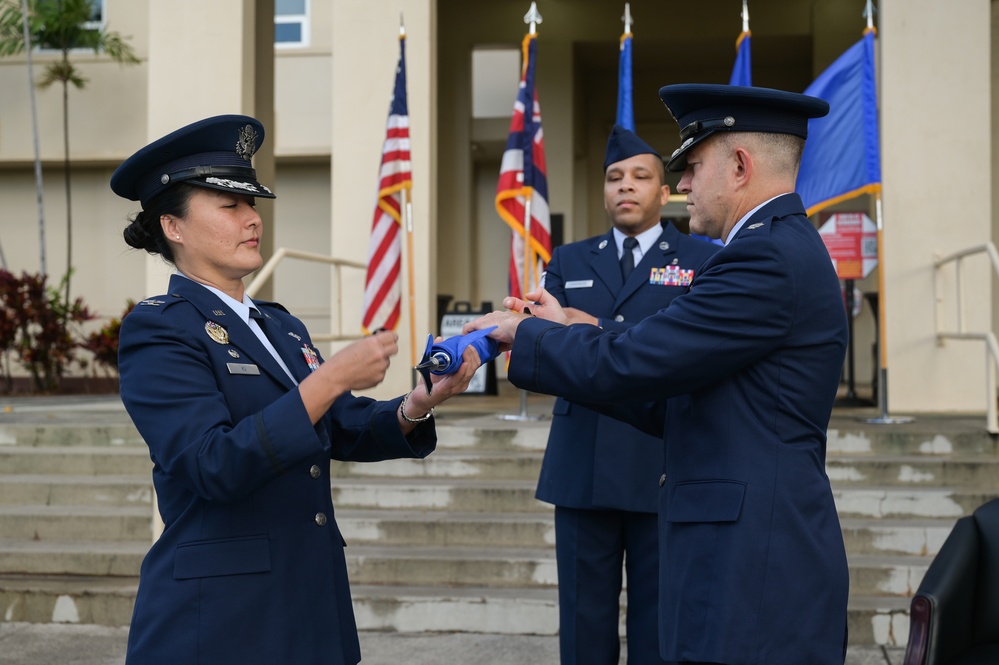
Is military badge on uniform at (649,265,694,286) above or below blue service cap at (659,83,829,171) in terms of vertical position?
below

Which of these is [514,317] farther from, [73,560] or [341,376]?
[73,560]

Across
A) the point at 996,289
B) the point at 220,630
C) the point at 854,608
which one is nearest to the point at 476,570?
the point at 854,608

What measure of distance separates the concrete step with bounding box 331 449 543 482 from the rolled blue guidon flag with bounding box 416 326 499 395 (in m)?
3.90

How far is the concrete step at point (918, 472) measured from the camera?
592 centimetres

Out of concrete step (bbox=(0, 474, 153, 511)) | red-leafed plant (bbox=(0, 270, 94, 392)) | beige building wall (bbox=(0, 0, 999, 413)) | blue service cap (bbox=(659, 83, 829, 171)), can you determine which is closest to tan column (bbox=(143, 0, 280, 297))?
beige building wall (bbox=(0, 0, 999, 413))

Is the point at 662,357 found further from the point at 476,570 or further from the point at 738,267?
the point at 476,570

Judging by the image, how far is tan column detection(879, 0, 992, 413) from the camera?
7.44 metres

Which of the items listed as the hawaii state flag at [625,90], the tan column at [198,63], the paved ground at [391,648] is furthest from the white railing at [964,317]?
the tan column at [198,63]

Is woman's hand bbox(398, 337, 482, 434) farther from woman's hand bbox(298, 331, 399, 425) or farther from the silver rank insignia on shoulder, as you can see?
the silver rank insignia on shoulder

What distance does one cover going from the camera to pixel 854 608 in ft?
16.0

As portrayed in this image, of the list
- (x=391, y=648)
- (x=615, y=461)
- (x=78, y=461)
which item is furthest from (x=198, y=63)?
(x=615, y=461)

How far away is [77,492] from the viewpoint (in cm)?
639

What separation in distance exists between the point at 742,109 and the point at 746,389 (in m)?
0.60

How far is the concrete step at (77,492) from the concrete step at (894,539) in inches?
157
